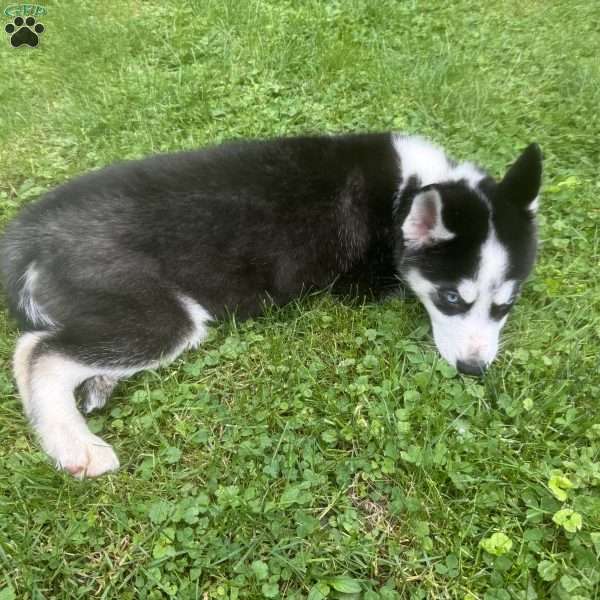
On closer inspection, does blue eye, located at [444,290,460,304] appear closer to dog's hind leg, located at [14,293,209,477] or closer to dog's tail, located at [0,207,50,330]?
dog's hind leg, located at [14,293,209,477]

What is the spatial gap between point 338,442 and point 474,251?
1.31 m

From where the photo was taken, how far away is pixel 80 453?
2.68 metres

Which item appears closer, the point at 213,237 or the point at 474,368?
the point at 474,368

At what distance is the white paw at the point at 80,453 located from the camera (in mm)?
2645

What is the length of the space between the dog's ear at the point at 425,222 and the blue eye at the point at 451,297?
31cm

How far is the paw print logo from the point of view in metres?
6.01

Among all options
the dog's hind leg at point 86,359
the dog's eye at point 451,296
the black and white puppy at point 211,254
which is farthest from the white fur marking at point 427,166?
the dog's hind leg at point 86,359

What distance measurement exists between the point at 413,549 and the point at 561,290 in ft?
6.66

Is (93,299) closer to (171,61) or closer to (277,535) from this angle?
(277,535)

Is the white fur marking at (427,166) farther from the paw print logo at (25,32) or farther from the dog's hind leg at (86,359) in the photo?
the paw print logo at (25,32)

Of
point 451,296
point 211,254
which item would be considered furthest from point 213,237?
point 451,296

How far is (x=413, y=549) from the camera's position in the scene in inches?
93.0

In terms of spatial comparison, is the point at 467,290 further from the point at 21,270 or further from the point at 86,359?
the point at 21,270

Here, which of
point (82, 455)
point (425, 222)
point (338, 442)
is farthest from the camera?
point (425, 222)
